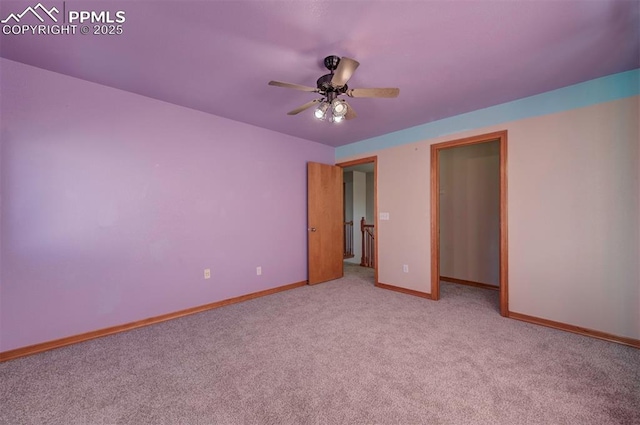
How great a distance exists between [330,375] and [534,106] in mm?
3352

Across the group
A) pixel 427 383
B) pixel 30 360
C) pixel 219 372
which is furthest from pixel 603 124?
pixel 30 360

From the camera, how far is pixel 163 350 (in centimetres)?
227

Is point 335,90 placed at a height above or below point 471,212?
above

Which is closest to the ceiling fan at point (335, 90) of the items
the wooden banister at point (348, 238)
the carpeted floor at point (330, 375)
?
the carpeted floor at point (330, 375)

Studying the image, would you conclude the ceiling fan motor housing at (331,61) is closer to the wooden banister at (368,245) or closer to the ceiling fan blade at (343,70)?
the ceiling fan blade at (343,70)

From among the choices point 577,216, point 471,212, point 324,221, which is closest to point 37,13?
point 324,221

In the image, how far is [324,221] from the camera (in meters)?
4.57

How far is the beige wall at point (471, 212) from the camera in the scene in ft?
13.4

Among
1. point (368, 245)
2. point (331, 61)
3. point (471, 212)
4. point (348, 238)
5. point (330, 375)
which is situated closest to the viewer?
point (330, 375)

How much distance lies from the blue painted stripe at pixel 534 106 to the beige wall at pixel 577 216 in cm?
7

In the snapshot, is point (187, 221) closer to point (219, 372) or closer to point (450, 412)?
point (219, 372)

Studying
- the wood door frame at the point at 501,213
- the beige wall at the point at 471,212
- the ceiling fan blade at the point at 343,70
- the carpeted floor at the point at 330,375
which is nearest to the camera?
the carpeted floor at the point at 330,375

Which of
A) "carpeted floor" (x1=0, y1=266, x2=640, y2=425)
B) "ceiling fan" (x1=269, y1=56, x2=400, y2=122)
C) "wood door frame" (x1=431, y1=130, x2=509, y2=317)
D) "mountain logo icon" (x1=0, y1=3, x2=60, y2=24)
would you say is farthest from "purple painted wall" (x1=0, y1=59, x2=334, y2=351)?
"wood door frame" (x1=431, y1=130, x2=509, y2=317)

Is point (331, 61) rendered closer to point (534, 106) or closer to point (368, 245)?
point (534, 106)
